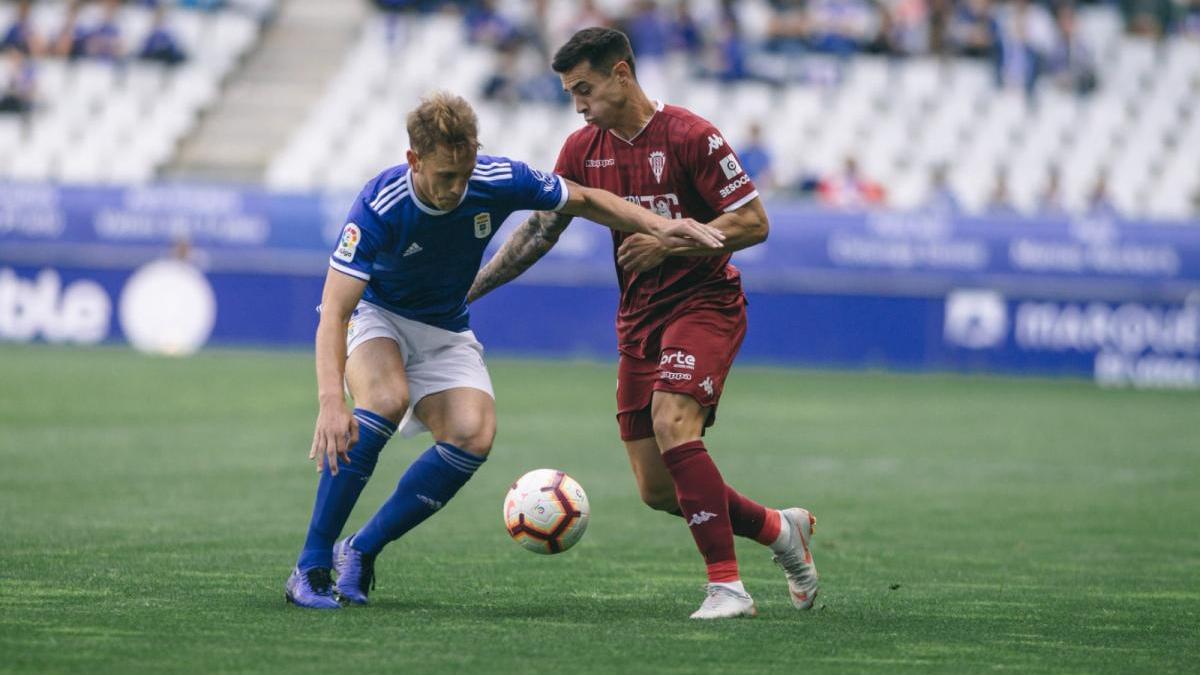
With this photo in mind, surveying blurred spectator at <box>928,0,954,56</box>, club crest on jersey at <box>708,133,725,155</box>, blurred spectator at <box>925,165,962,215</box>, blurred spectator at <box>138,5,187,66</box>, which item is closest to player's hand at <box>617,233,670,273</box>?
club crest on jersey at <box>708,133,725,155</box>

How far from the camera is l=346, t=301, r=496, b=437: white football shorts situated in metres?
7.55

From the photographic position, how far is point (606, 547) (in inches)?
374

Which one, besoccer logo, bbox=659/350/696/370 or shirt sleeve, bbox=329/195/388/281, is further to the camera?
besoccer logo, bbox=659/350/696/370

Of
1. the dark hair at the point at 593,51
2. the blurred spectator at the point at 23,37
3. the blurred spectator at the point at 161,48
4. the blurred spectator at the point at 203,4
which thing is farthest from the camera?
the blurred spectator at the point at 203,4

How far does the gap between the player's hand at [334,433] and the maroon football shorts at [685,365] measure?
1215 mm

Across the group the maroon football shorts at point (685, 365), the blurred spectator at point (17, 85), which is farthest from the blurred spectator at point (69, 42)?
the maroon football shorts at point (685, 365)

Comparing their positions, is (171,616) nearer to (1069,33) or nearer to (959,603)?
(959,603)

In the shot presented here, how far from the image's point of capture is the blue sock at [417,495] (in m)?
7.42

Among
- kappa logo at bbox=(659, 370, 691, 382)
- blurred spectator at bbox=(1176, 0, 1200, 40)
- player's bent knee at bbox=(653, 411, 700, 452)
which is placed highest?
blurred spectator at bbox=(1176, 0, 1200, 40)

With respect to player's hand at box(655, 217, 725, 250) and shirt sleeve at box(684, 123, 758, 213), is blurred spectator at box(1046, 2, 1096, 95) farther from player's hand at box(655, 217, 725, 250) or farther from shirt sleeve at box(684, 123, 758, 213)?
player's hand at box(655, 217, 725, 250)

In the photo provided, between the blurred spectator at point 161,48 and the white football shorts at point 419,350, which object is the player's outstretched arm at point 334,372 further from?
the blurred spectator at point 161,48

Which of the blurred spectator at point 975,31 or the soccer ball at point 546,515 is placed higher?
the blurred spectator at point 975,31

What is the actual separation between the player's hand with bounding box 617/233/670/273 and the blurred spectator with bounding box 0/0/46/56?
25.0 meters

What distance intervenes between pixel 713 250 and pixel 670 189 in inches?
17.7
